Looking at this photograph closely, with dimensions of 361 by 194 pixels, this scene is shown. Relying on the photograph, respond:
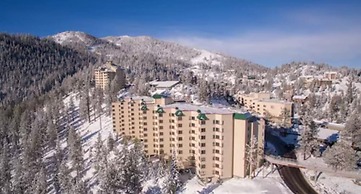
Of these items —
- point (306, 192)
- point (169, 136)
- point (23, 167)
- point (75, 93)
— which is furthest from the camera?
point (75, 93)

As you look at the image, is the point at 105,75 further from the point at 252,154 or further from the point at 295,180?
the point at 295,180

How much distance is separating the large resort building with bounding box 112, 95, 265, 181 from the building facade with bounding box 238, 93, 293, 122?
46692 mm

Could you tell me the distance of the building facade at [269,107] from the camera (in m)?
102

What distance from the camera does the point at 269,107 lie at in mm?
105875

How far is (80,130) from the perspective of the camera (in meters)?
97.6

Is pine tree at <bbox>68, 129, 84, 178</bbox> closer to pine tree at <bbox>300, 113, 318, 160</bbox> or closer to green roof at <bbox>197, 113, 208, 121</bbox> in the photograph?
green roof at <bbox>197, 113, 208, 121</bbox>

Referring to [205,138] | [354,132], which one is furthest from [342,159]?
[205,138]

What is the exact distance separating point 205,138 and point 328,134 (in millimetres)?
56860

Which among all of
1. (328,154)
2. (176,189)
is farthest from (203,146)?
(328,154)

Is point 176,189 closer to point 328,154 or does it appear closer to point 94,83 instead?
point 328,154

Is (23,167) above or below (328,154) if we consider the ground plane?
below

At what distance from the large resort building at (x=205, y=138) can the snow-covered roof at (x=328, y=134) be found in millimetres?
38598

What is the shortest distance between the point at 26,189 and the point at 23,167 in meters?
11.4

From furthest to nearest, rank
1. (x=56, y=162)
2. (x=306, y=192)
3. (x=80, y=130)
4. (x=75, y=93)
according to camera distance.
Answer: (x=75, y=93) < (x=80, y=130) < (x=56, y=162) < (x=306, y=192)
